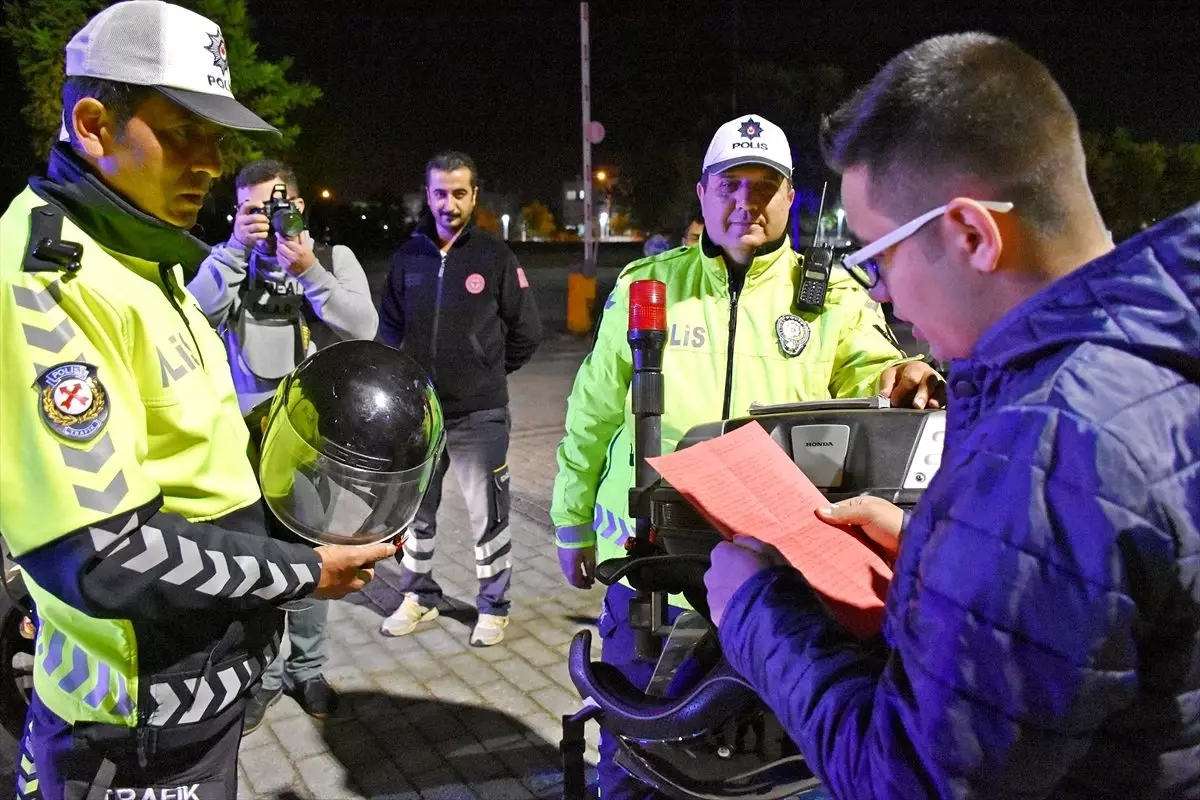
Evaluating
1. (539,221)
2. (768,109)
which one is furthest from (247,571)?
(539,221)

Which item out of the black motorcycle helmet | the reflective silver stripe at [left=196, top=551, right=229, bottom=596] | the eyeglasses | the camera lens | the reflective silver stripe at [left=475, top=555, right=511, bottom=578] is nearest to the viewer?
the eyeglasses

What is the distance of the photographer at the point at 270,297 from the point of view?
3.48 m

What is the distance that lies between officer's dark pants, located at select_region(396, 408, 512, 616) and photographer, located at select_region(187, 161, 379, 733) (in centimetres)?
89

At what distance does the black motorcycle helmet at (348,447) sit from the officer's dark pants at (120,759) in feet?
1.58

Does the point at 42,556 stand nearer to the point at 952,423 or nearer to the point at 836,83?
the point at 952,423

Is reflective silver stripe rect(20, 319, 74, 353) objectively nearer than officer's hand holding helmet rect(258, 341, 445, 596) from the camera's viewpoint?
Yes

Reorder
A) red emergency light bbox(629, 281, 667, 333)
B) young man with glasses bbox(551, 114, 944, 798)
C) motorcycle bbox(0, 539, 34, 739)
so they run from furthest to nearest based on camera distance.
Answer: motorcycle bbox(0, 539, 34, 739)
young man with glasses bbox(551, 114, 944, 798)
red emergency light bbox(629, 281, 667, 333)

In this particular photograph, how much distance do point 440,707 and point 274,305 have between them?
1.88 metres

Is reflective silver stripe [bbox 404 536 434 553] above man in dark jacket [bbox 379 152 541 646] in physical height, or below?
below

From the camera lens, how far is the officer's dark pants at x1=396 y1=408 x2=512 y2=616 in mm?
4445

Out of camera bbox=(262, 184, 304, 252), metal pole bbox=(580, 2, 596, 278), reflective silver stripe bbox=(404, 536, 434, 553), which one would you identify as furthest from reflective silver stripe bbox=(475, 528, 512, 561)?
metal pole bbox=(580, 2, 596, 278)

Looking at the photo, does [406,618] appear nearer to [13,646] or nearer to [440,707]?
[440,707]

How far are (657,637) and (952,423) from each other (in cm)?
91

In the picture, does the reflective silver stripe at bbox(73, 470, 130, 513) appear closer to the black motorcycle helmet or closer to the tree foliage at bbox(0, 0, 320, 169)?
the black motorcycle helmet
